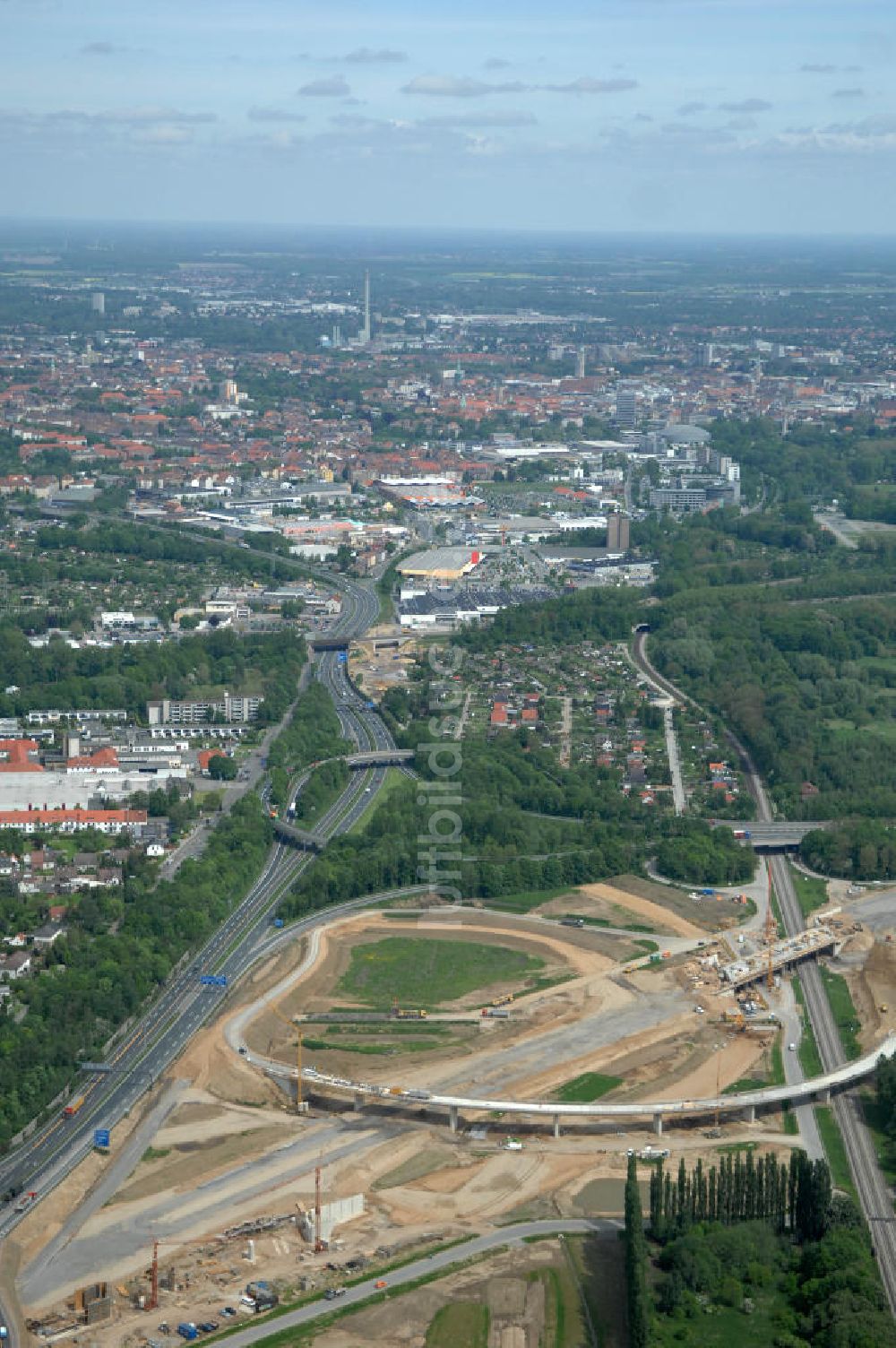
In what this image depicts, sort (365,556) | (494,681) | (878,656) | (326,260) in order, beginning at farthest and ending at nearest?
(326,260) < (365,556) < (878,656) < (494,681)

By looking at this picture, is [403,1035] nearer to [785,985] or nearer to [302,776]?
[785,985]

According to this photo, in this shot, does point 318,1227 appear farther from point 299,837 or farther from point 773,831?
point 773,831

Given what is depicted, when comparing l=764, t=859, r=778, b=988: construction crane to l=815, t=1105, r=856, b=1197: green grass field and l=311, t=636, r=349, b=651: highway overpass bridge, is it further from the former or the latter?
l=311, t=636, r=349, b=651: highway overpass bridge

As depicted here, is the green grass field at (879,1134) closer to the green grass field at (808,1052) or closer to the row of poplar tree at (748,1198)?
the green grass field at (808,1052)

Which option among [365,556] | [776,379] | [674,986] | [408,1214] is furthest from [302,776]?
[776,379]

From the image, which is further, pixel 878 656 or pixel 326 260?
pixel 326 260

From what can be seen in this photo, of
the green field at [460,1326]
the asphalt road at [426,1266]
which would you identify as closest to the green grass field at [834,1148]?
the asphalt road at [426,1266]

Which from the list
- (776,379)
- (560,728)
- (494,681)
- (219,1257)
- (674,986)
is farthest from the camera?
(776,379)

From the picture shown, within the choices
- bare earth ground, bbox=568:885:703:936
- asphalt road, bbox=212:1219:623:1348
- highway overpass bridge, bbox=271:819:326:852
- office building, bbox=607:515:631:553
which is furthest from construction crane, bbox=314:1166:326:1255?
office building, bbox=607:515:631:553
